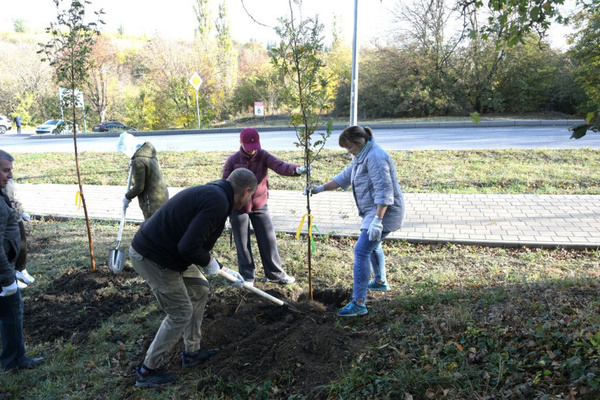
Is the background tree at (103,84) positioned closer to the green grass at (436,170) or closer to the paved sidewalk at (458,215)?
the green grass at (436,170)

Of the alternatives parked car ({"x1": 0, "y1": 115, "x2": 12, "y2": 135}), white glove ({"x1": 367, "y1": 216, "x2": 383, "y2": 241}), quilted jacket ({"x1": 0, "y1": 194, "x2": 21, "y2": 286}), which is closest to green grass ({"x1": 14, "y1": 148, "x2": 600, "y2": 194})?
white glove ({"x1": 367, "y1": 216, "x2": 383, "y2": 241})

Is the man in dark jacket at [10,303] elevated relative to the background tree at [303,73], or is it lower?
lower

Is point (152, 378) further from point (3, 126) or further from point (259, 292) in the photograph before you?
point (3, 126)

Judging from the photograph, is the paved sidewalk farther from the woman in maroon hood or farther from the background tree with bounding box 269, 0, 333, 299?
the background tree with bounding box 269, 0, 333, 299

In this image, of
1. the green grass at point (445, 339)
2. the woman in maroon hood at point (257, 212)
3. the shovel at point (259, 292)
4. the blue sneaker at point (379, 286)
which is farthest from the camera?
the woman in maroon hood at point (257, 212)

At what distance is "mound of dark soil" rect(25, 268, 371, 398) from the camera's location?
3.59 m

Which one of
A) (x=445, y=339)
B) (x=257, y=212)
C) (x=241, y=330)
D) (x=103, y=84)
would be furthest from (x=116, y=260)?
(x=103, y=84)

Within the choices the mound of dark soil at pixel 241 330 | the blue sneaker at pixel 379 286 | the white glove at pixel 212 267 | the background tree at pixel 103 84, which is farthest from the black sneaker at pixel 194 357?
the background tree at pixel 103 84

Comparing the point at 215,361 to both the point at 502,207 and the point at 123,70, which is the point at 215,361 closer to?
the point at 502,207

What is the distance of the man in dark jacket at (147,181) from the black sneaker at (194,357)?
2239 millimetres

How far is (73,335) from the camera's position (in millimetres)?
4453

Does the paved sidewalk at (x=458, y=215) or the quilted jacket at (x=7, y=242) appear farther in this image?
the paved sidewalk at (x=458, y=215)

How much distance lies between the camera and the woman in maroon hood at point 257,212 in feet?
16.8

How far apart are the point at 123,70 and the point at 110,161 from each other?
106 feet
